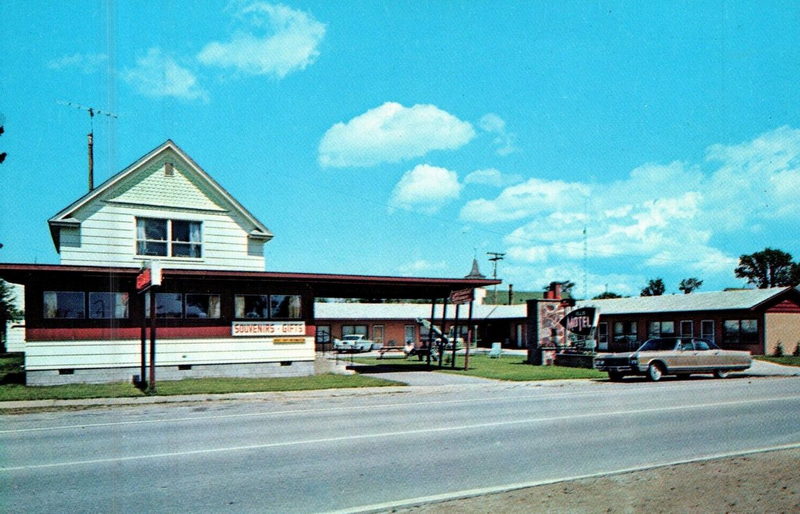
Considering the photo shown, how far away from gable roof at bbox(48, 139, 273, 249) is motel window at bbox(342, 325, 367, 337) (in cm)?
2499

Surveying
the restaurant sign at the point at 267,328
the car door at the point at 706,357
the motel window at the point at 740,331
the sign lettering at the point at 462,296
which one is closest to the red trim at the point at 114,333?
the restaurant sign at the point at 267,328

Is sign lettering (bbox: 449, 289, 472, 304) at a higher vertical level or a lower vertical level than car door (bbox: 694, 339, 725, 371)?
higher

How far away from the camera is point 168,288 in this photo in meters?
22.4

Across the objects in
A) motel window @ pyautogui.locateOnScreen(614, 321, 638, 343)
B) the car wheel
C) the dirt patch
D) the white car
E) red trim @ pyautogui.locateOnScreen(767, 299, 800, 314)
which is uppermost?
red trim @ pyautogui.locateOnScreen(767, 299, 800, 314)

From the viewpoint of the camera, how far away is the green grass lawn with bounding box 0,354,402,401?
58.1 feet

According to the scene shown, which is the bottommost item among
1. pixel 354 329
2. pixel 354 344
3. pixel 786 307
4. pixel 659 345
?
pixel 354 344

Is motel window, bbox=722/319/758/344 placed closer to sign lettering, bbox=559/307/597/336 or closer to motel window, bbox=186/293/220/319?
Result: sign lettering, bbox=559/307/597/336

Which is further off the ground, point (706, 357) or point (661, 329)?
point (706, 357)

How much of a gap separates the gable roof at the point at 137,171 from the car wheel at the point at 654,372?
50.4 feet

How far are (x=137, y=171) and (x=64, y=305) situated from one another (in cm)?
582

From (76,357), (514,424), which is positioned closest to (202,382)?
(76,357)

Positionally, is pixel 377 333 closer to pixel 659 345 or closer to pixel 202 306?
pixel 202 306

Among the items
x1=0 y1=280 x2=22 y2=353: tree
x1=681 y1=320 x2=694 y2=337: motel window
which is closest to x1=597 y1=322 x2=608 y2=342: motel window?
x1=681 y1=320 x2=694 y2=337: motel window

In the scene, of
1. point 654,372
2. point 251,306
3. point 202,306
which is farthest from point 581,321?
point 202,306
